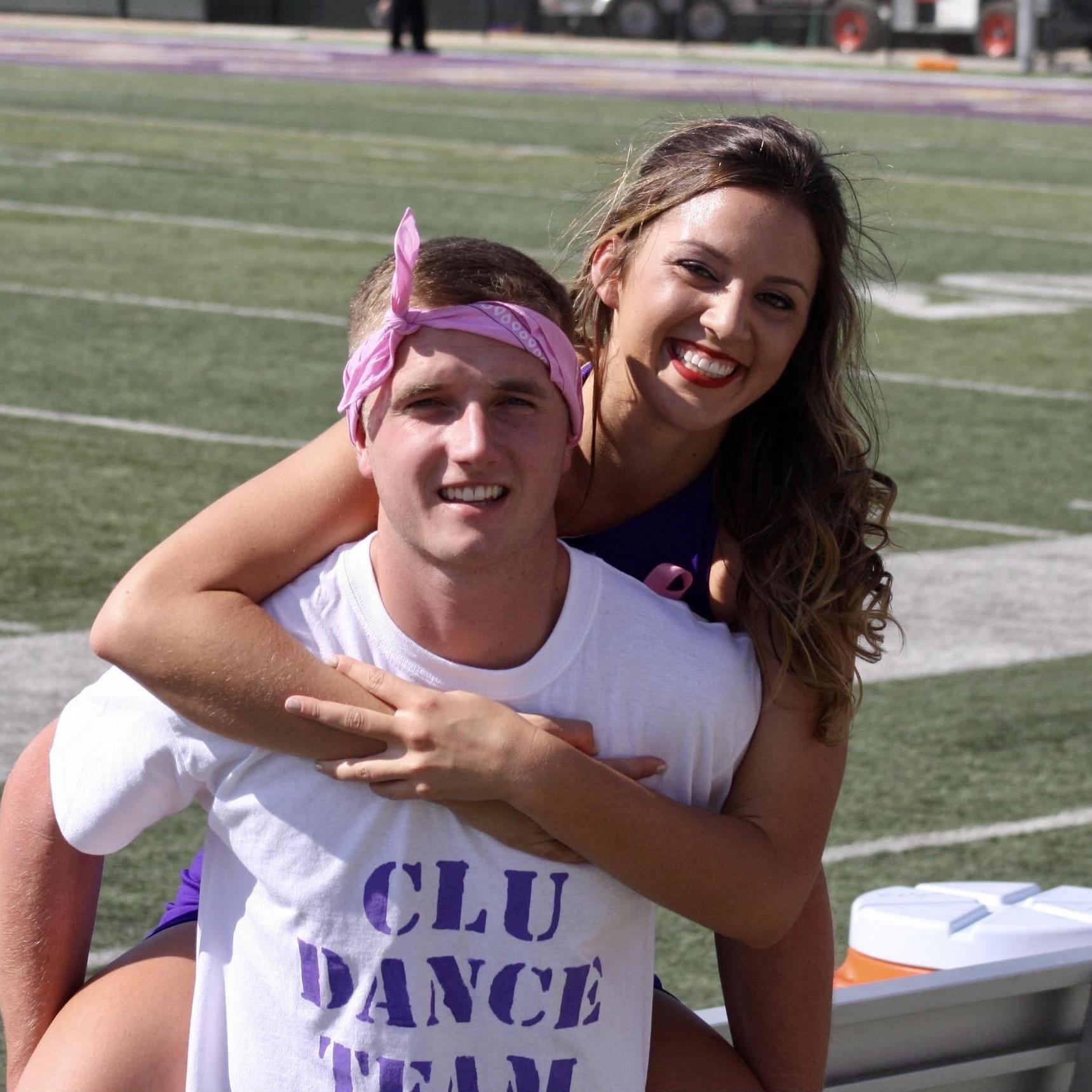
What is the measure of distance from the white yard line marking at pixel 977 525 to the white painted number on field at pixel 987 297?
4.11 meters

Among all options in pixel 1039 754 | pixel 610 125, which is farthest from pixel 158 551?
pixel 610 125

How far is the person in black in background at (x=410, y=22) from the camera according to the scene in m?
33.6

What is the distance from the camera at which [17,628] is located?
5.59m

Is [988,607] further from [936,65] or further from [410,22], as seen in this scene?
[936,65]

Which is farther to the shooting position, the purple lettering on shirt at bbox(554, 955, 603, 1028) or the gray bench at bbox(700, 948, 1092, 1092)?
the gray bench at bbox(700, 948, 1092, 1092)

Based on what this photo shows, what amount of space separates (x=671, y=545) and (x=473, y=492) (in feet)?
2.03

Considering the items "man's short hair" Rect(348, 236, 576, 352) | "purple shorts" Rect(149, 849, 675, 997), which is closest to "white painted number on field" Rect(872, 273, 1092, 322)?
"purple shorts" Rect(149, 849, 675, 997)

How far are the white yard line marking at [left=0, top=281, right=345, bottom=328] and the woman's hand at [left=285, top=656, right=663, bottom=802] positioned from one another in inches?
326

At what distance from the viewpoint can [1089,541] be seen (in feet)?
23.0

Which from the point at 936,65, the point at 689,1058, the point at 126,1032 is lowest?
the point at 936,65

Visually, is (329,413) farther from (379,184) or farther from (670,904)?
(379,184)

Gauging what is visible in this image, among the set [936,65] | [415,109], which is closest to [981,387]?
[415,109]

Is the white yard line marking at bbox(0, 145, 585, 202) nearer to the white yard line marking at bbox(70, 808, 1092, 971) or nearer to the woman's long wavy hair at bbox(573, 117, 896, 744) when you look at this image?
the white yard line marking at bbox(70, 808, 1092, 971)

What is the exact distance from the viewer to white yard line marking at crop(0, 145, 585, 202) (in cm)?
1511
